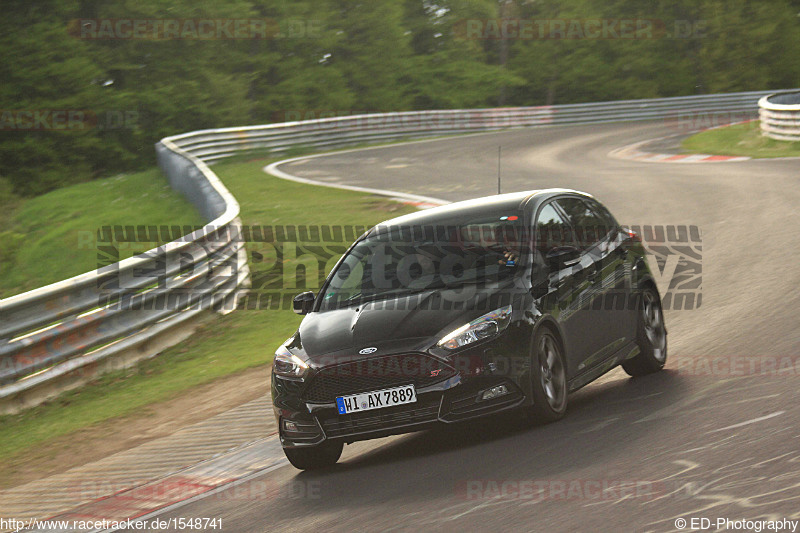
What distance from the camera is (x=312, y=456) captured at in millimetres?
7652

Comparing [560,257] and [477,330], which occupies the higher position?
[560,257]

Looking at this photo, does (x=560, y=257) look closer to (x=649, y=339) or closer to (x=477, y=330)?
(x=477, y=330)

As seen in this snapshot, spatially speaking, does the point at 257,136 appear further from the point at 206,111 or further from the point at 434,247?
the point at 434,247

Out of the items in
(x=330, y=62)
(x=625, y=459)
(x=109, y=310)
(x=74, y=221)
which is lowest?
(x=330, y=62)

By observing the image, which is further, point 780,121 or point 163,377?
point 780,121

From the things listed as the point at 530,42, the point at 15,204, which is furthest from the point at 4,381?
the point at 530,42

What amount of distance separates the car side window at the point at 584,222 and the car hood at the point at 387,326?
5.03 feet

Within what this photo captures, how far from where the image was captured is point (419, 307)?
752cm

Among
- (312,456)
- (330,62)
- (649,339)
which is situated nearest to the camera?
(312,456)

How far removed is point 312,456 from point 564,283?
2201mm

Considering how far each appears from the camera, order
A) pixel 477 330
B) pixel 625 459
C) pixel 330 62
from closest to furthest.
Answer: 1. pixel 625 459
2. pixel 477 330
3. pixel 330 62

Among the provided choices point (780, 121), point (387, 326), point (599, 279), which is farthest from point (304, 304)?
point (780, 121)

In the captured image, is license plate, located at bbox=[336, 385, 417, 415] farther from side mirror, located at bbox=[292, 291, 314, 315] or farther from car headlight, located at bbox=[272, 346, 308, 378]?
side mirror, located at bbox=[292, 291, 314, 315]

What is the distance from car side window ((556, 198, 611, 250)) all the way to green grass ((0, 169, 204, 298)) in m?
10.7
